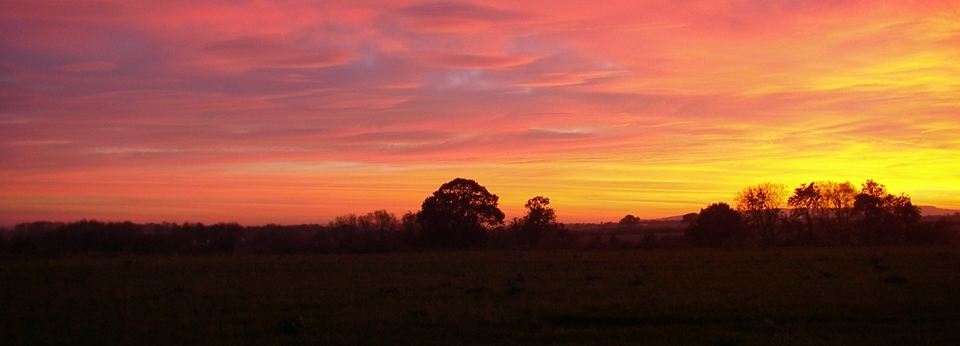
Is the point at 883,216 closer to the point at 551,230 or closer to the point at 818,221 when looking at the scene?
the point at 818,221

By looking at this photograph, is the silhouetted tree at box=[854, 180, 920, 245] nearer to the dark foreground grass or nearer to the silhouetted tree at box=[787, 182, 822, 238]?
the silhouetted tree at box=[787, 182, 822, 238]

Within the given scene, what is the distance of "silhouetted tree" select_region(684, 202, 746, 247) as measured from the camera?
235 feet

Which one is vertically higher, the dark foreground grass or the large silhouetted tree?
the large silhouetted tree

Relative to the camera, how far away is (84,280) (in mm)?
26109

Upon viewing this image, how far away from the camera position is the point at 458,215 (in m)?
68.8

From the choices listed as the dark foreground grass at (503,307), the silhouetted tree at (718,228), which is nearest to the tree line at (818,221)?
the silhouetted tree at (718,228)

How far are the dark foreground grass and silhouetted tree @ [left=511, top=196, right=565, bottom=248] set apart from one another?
4440 cm

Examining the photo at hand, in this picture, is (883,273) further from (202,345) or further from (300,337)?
(202,345)

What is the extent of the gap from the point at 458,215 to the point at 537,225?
977cm

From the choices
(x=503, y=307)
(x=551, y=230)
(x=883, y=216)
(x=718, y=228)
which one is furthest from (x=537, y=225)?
(x=503, y=307)

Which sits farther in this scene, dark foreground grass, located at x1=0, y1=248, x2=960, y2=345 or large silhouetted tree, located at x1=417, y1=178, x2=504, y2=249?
large silhouetted tree, located at x1=417, y1=178, x2=504, y2=249

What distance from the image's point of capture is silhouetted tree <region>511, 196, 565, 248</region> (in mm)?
72875

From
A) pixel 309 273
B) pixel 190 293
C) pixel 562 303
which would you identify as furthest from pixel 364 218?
pixel 562 303

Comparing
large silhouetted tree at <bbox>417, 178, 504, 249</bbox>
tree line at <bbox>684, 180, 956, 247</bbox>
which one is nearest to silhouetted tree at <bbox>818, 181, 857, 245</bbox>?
tree line at <bbox>684, 180, 956, 247</bbox>
